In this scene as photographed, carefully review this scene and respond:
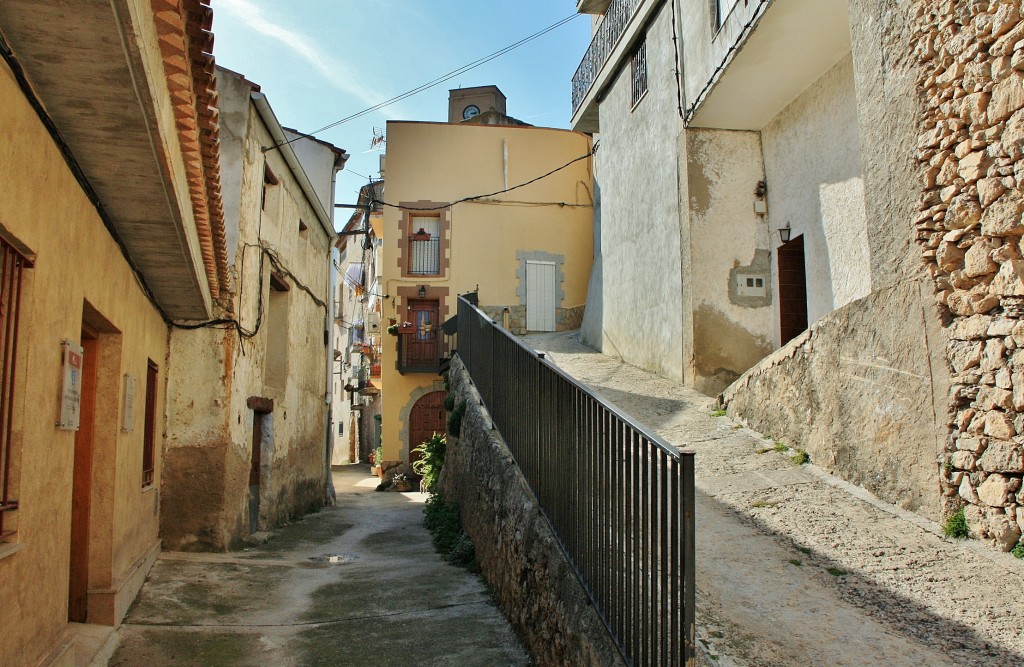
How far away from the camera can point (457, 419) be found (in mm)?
10453

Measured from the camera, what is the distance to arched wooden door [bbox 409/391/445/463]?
20.8m

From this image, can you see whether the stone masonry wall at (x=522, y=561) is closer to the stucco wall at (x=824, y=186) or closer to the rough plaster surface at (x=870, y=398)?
the rough plaster surface at (x=870, y=398)

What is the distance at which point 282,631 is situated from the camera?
5531mm

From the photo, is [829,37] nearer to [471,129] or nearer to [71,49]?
[71,49]

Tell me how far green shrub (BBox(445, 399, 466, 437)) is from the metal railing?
633 centimetres

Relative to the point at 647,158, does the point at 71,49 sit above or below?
below

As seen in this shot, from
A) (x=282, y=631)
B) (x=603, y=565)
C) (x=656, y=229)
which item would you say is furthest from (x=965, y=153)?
(x=656, y=229)

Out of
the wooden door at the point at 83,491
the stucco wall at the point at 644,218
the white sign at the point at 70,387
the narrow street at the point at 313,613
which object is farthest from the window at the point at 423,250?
the white sign at the point at 70,387

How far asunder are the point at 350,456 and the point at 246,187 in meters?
27.2

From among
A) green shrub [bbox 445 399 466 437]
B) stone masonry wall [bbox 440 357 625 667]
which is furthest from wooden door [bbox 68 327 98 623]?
green shrub [bbox 445 399 466 437]

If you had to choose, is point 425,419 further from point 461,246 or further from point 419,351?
point 461,246

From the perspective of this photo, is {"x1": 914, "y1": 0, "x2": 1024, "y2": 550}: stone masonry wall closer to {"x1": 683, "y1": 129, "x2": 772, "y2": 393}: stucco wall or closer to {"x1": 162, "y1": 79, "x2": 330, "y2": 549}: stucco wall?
{"x1": 683, "y1": 129, "x2": 772, "y2": 393}: stucco wall

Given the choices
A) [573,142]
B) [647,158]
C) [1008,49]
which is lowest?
[1008,49]

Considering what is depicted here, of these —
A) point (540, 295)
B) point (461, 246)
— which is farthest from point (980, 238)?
point (461, 246)
